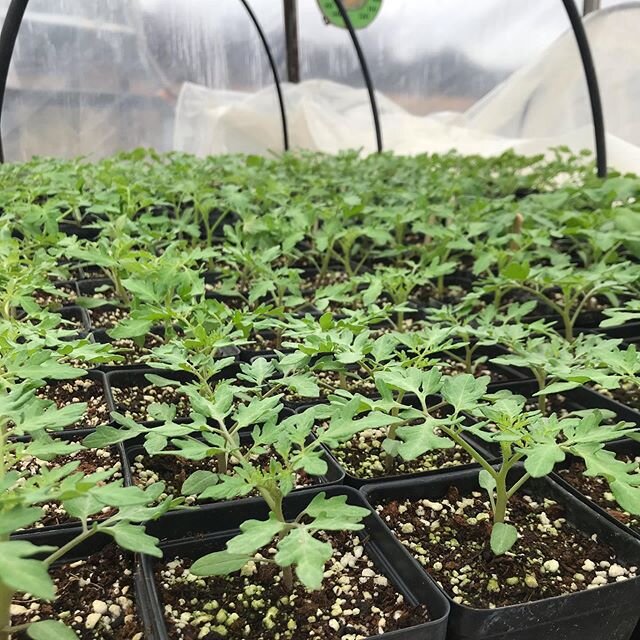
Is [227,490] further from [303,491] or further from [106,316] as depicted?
[106,316]

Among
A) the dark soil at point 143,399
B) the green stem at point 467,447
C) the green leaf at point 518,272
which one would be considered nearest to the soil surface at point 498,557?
the green stem at point 467,447

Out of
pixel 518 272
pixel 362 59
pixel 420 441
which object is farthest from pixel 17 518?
pixel 362 59

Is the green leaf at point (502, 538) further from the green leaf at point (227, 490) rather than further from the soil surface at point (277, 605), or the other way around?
the green leaf at point (227, 490)

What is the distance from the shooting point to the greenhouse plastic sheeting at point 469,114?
13.5ft

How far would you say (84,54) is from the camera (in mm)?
4383

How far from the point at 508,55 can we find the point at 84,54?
3137 mm

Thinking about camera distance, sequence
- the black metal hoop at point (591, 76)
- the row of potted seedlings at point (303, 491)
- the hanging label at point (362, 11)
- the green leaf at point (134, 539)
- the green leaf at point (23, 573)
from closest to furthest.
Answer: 1. the green leaf at point (23, 573)
2. the green leaf at point (134, 539)
3. the row of potted seedlings at point (303, 491)
4. the black metal hoop at point (591, 76)
5. the hanging label at point (362, 11)

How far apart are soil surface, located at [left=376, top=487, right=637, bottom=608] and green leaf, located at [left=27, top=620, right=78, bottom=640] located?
1.44 feet

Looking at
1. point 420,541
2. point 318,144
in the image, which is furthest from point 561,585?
point 318,144

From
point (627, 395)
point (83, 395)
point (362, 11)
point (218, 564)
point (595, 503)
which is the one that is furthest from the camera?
→ point (362, 11)

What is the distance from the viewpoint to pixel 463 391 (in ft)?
3.07

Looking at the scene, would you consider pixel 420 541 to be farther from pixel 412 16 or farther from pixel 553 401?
pixel 412 16

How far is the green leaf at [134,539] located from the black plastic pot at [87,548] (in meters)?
0.15

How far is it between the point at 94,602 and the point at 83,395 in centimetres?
56
